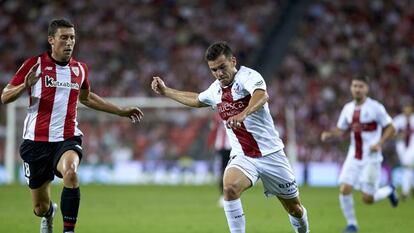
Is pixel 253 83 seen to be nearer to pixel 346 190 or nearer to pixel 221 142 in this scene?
pixel 346 190

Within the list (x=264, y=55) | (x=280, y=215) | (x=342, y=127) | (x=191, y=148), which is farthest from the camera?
(x=264, y=55)

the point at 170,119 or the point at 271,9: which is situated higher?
the point at 271,9

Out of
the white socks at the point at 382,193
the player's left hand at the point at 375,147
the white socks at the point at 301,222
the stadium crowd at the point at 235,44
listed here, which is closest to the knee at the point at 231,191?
the white socks at the point at 301,222

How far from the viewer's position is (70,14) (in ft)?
106

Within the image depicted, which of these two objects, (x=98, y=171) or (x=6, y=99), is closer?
(x=6, y=99)

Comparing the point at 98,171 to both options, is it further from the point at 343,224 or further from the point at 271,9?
the point at 343,224

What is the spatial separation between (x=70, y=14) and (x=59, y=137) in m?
23.5

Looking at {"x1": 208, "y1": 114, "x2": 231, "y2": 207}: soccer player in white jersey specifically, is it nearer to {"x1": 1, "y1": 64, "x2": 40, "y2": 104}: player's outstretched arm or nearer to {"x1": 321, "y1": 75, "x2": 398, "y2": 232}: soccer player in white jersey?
{"x1": 321, "y1": 75, "x2": 398, "y2": 232}: soccer player in white jersey

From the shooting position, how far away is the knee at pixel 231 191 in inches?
339

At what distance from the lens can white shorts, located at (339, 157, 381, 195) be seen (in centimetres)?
1298

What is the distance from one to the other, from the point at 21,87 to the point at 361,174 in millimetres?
6650

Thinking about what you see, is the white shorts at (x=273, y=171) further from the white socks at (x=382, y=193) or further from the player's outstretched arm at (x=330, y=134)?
the white socks at (x=382, y=193)

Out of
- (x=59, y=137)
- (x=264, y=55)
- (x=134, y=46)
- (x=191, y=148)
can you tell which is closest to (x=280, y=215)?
(x=59, y=137)

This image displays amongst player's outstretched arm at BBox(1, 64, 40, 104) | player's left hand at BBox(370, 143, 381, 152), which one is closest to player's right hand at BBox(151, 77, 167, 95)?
player's outstretched arm at BBox(1, 64, 40, 104)
